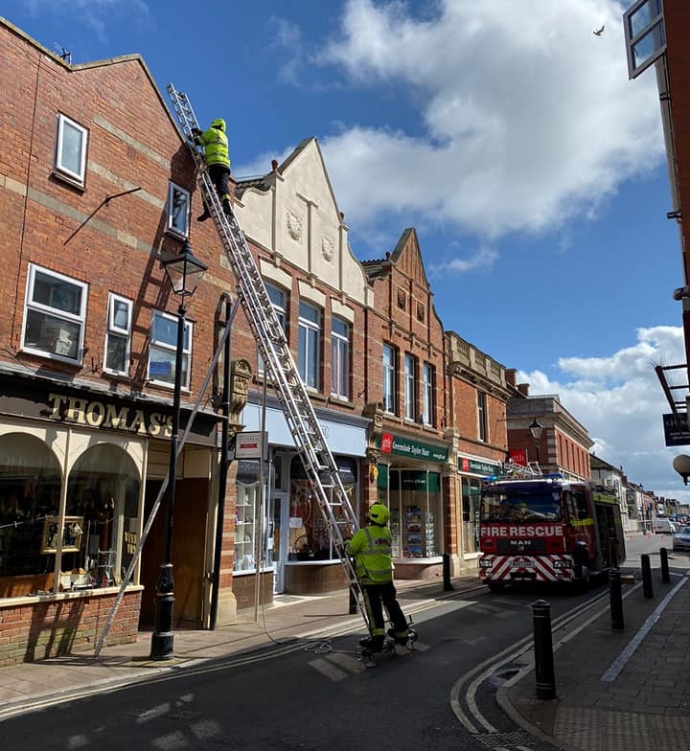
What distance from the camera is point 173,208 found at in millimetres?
12500

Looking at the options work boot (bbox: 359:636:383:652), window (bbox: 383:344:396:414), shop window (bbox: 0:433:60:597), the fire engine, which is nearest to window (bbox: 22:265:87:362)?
shop window (bbox: 0:433:60:597)

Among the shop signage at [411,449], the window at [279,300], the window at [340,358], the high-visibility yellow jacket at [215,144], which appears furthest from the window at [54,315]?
the shop signage at [411,449]

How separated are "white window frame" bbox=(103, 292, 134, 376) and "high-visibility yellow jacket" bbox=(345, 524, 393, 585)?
16.0 feet

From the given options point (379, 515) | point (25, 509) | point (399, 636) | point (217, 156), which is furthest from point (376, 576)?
point (217, 156)

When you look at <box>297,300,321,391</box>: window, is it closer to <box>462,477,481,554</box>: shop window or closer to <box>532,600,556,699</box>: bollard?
<box>532,600,556,699</box>: bollard

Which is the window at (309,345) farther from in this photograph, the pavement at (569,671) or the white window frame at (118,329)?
the white window frame at (118,329)

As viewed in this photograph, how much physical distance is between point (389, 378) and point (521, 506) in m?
6.29

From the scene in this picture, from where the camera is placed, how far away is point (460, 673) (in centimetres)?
813

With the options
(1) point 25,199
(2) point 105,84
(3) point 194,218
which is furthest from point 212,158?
(1) point 25,199

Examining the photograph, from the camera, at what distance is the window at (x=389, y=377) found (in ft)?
68.2

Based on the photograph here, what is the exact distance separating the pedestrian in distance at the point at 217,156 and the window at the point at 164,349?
2302 millimetres

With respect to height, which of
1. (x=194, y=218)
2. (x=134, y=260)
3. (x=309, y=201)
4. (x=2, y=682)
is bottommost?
(x=2, y=682)

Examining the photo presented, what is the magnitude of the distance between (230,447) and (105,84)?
678 cm

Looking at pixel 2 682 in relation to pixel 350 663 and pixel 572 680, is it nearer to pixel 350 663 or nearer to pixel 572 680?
pixel 350 663
